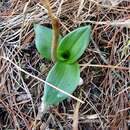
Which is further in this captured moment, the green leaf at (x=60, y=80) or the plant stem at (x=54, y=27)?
the green leaf at (x=60, y=80)

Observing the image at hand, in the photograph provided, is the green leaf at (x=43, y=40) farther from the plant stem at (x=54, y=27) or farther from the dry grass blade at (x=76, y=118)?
the dry grass blade at (x=76, y=118)

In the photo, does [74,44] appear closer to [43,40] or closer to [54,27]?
[43,40]

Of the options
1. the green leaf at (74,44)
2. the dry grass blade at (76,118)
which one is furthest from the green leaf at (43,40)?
the dry grass blade at (76,118)

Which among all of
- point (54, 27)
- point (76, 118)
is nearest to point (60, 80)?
point (76, 118)

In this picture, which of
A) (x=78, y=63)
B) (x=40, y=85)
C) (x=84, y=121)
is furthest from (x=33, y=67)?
(x=84, y=121)

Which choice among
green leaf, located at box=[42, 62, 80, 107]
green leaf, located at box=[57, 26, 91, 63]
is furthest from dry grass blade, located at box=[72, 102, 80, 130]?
green leaf, located at box=[57, 26, 91, 63]

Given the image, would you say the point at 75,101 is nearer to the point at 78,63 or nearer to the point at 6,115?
the point at 78,63
